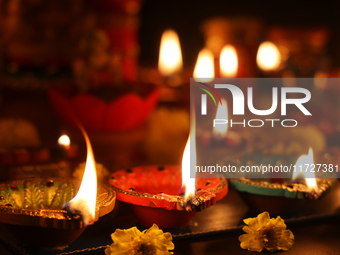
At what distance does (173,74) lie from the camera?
5.85 ft

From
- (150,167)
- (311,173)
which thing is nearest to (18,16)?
(150,167)

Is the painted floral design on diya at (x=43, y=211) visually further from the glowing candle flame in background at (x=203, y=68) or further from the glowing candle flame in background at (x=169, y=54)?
Answer: the glowing candle flame in background at (x=169, y=54)

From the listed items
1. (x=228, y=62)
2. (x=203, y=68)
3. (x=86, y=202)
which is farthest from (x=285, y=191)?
(x=228, y=62)

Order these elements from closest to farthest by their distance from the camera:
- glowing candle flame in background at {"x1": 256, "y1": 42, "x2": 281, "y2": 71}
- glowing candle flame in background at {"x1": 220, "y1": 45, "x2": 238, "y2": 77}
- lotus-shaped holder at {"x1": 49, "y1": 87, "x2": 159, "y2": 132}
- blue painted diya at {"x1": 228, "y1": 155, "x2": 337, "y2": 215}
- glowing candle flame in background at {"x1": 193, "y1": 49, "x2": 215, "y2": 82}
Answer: blue painted diya at {"x1": 228, "y1": 155, "x2": 337, "y2": 215}, lotus-shaped holder at {"x1": 49, "y1": 87, "x2": 159, "y2": 132}, glowing candle flame in background at {"x1": 193, "y1": 49, "x2": 215, "y2": 82}, glowing candle flame in background at {"x1": 220, "y1": 45, "x2": 238, "y2": 77}, glowing candle flame in background at {"x1": 256, "y1": 42, "x2": 281, "y2": 71}

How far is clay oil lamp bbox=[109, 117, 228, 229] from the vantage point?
0.57 meters

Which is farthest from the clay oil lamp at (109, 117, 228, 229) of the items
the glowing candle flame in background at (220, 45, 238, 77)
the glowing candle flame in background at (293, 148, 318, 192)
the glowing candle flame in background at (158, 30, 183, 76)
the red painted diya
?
the glowing candle flame in background at (158, 30, 183, 76)

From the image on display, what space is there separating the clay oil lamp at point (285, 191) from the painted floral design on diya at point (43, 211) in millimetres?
237

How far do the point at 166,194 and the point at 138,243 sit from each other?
13 cm

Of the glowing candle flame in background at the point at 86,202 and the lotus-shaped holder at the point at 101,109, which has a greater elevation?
the glowing candle flame in background at the point at 86,202

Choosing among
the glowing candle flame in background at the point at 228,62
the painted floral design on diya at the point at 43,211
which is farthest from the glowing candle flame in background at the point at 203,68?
the painted floral design on diya at the point at 43,211

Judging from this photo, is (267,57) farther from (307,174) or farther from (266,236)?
(266,236)

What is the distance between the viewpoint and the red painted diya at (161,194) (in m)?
0.57

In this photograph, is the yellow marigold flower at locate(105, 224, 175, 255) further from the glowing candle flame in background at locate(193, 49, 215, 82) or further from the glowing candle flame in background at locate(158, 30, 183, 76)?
the glowing candle flame in background at locate(158, 30, 183, 76)

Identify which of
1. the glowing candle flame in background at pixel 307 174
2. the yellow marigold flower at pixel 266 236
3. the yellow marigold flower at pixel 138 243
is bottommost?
the yellow marigold flower at pixel 266 236
